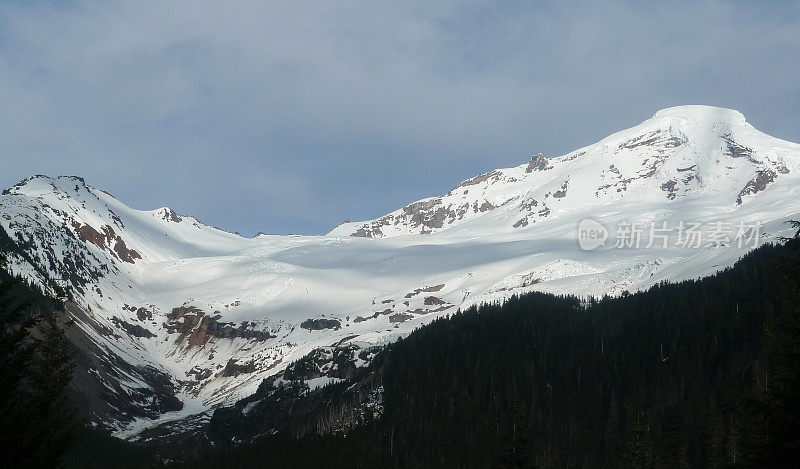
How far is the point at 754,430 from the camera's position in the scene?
28156mm

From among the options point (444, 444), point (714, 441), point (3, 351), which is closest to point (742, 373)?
point (714, 441)

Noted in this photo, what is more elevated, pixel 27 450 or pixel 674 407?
pixel 27 450

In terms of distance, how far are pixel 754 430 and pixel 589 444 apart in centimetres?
17821

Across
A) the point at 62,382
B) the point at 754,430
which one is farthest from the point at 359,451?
the point at 754,430

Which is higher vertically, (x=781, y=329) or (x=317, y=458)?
(x=781, y=329)

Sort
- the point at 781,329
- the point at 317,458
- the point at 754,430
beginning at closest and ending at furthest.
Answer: the point at 781,329 < the point at 754,430 < the point at 317,458

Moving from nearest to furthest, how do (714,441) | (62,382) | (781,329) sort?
(781,329), (62,382), (714,441)

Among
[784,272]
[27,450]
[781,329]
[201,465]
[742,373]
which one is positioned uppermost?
[784,272]

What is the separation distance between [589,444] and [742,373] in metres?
41.4

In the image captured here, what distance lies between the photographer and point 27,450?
31.7 m

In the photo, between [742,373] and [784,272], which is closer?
[784,272]

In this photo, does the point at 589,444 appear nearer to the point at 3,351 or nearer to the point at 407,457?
the point at 407,457

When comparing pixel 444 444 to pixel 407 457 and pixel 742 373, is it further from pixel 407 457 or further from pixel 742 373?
pixel 742 373

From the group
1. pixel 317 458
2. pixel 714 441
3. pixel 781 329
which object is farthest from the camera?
pixel 317 458
